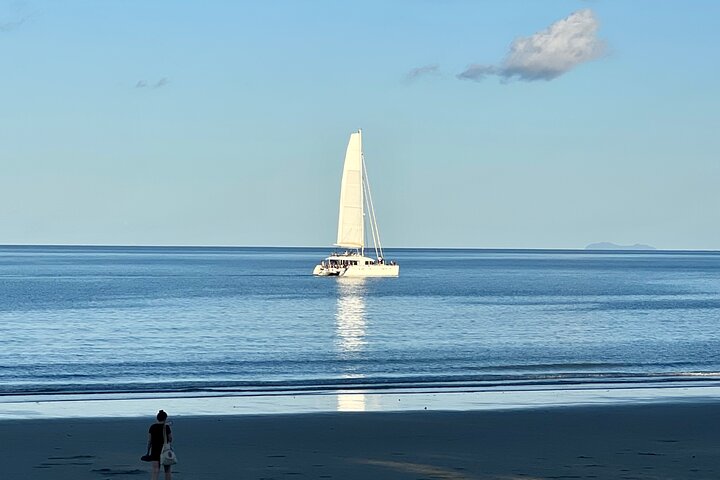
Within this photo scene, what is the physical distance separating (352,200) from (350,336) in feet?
271

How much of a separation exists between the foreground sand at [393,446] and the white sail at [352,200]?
118037mm

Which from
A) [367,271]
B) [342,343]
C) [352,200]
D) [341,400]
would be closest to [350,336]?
[342,343]

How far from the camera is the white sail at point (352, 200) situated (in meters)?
150

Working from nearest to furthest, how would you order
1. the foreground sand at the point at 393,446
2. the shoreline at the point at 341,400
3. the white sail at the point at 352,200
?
1. the foreground sand at the point at 393,446
2. the shoreline at the point at 341,400
3. the white sail at the point at 352,200

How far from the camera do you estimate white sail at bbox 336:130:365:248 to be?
150 metres

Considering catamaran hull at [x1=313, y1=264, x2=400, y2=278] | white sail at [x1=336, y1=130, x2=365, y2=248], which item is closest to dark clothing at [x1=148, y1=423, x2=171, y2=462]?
white sail at [x1=336, y1=130, x2=365, y2=248]

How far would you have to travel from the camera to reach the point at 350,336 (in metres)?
70.2

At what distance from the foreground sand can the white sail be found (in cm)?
11804

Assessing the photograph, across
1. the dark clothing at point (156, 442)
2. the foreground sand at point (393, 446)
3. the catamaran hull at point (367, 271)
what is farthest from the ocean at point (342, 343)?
the catamaran hull at point (367, 271)

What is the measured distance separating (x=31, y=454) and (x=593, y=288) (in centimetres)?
13320

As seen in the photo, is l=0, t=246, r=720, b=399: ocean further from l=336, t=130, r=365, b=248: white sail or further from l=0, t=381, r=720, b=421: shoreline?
l=336, t=130, r=365, b=248: white sail

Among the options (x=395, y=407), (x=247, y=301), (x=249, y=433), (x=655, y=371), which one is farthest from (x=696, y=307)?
(x=249, y=433)

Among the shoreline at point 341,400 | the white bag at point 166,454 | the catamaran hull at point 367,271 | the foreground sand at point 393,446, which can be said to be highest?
the catamaran hull at point 367,271

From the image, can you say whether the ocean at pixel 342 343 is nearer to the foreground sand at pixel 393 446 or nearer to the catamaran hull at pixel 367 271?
the foreground sand at pixel 393 446
